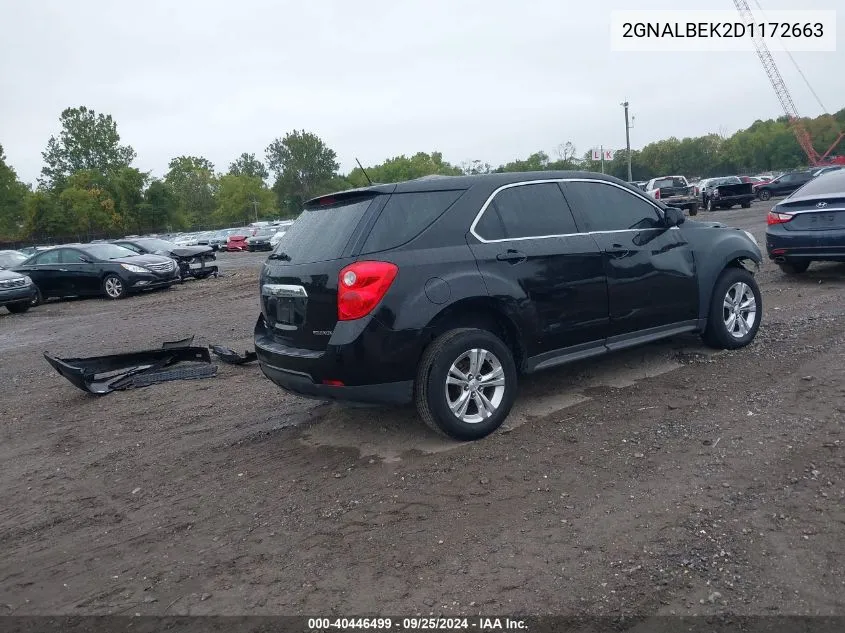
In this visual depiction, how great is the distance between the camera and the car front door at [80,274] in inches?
727

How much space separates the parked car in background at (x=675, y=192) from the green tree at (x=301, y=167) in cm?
7528

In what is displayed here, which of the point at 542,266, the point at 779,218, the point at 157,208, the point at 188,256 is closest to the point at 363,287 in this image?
the point at 542,266

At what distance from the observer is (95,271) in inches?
725

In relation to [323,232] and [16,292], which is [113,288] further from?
[323,232]

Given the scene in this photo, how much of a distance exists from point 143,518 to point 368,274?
1965mm

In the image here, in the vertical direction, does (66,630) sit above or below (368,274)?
below

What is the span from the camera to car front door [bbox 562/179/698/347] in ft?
18.4

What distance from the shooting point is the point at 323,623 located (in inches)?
118

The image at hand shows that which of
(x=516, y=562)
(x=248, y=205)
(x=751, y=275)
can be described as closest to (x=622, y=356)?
(x=751, y=275)

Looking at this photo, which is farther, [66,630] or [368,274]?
[368,274]

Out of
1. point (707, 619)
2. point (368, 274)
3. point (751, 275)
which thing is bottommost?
point (707, 619)

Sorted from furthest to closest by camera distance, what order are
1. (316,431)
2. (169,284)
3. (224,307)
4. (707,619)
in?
1. (169,284)
2. (224,307)
3. (316,431)
4. (707,619)

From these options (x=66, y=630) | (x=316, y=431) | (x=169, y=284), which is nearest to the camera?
(x=66, y=630)

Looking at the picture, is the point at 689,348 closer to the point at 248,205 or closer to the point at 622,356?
the point at 622,356
